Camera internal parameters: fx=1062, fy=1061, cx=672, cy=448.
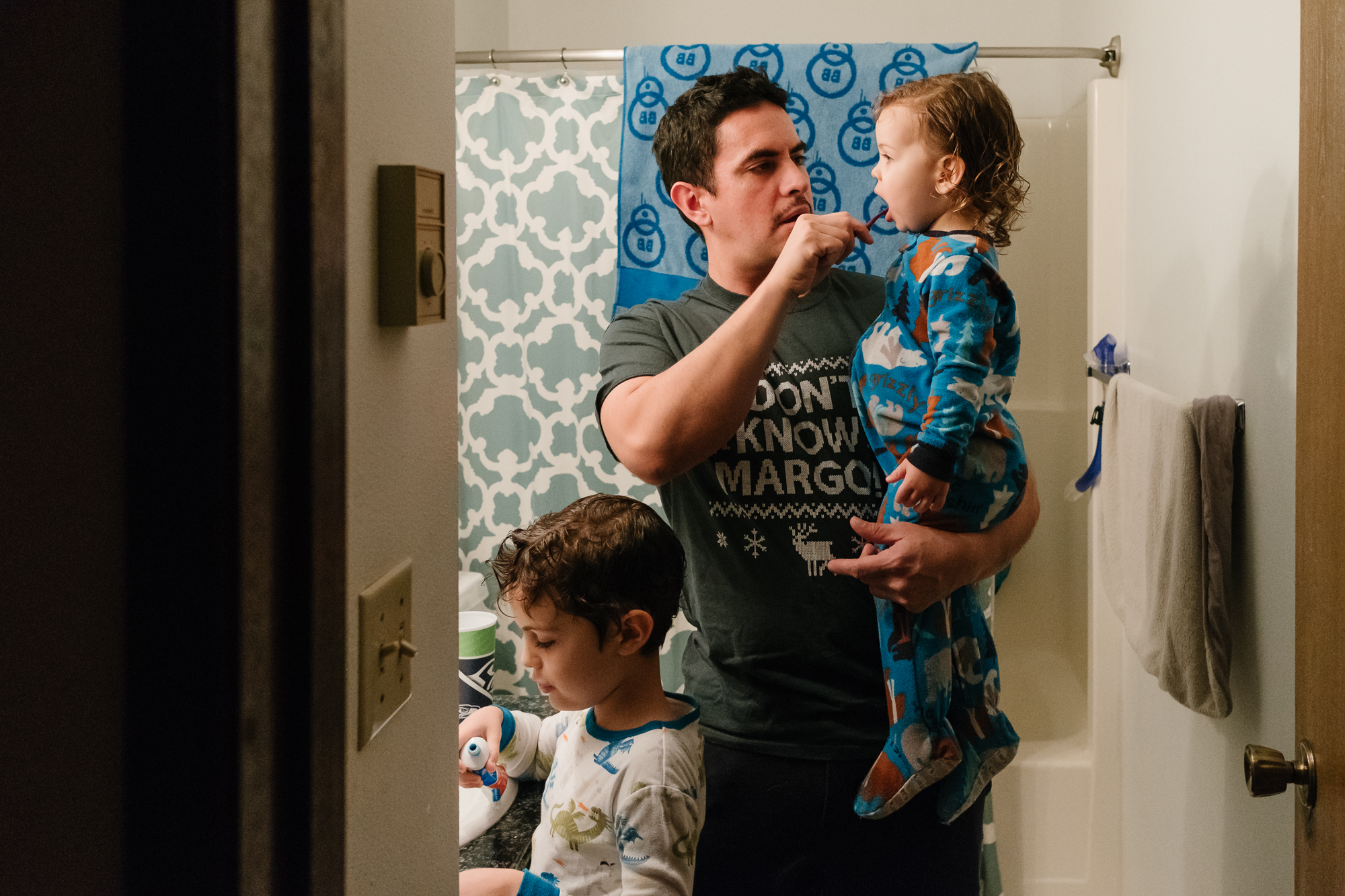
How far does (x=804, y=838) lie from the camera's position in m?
1.07

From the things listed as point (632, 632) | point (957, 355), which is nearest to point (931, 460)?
point (957, 355)

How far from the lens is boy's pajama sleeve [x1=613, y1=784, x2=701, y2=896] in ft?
3.06

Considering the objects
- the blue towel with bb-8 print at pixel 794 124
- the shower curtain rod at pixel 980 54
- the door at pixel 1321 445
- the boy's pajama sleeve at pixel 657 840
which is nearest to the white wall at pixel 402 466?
the boy's pajama sleeve at pixel 657 840

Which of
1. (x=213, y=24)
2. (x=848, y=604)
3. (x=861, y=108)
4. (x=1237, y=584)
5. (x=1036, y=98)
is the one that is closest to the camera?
(x=213, y=24)

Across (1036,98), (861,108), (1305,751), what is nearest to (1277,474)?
(1305,751)

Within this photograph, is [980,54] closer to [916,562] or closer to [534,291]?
[534,291]

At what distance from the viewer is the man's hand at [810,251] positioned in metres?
1.04

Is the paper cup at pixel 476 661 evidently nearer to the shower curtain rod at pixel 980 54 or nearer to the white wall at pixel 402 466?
the white wall at pixel 402 466

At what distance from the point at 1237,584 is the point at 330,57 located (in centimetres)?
123

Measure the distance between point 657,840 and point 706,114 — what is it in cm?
80

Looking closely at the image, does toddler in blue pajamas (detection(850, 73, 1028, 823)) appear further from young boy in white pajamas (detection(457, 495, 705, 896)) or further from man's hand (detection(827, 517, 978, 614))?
young boy in white pajamas (detection(457, 495, 705, 896))

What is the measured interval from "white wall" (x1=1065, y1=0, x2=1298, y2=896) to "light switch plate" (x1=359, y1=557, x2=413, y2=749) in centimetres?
95

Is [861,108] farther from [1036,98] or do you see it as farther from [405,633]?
[405,633]

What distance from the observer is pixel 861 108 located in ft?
5.88
